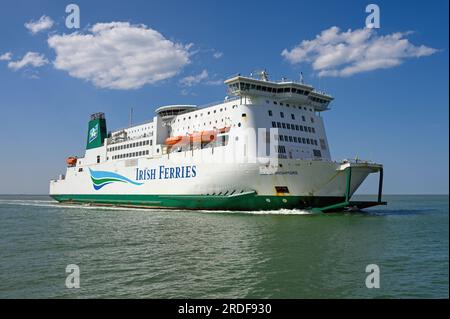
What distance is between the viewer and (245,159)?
2314 cm

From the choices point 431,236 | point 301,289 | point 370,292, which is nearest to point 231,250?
point 301,289

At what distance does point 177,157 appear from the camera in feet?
91.1

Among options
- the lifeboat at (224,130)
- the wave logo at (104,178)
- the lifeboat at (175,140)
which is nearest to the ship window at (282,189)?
the lifeboat at (224,130)

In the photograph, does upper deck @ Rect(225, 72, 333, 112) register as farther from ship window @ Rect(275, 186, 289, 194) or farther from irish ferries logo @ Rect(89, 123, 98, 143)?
irish ferries logo @ Rect(89, 123, 98, 143)

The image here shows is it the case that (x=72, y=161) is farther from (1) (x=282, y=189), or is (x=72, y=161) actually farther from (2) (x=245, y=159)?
(1) (x=282, y=189)

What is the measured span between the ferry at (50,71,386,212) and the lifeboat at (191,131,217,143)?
0.08 m

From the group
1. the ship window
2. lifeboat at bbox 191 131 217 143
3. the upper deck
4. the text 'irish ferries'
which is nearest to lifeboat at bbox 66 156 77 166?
the text 'irish ferries'

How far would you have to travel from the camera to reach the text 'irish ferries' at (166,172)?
26.2 metres

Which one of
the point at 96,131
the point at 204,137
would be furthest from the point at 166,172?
the point at 96,131

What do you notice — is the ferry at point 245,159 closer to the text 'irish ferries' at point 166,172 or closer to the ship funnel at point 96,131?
the text 'irish ferries' at point 166,172

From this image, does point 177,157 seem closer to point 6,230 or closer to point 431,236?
point 6,230

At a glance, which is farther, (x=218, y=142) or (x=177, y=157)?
(x=177, y=157)
